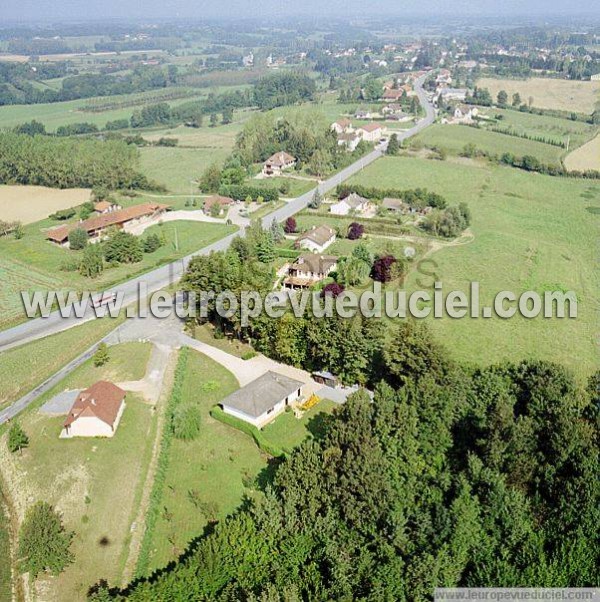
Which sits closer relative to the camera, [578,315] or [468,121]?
[578,315]

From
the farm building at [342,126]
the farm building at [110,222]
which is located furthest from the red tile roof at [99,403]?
the farm building at [342,126]

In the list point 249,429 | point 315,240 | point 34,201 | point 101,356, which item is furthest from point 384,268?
point 34,201

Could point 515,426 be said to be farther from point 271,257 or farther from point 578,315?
point 271,257

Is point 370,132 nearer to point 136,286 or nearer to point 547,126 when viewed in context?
point 547,126

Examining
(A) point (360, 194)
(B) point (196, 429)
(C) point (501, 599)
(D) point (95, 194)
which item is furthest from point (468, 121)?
(C) point (501, 599)

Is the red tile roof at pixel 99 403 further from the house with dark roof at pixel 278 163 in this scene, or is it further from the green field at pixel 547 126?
the green field at pixel 547 126

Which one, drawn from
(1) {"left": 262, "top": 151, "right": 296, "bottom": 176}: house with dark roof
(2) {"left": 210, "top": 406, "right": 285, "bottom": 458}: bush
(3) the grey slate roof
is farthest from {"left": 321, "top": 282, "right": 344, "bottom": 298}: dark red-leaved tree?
(1) {"left": 262, "top": 151, "right": 296, "bottom": 176}: house with dark roof

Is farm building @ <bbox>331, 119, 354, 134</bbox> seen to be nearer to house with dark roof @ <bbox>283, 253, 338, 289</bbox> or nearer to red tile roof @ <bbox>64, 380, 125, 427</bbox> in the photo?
house with dark roof @ <bbox>283, 253, 338, 289</bbox>
